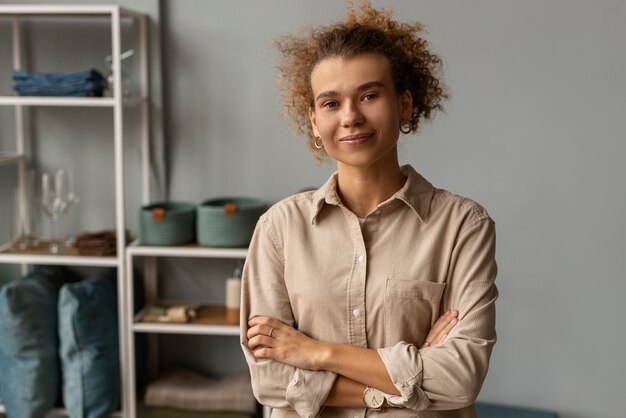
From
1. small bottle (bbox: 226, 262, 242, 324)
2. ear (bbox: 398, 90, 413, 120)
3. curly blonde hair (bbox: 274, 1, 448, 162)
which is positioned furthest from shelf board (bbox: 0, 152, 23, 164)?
ear (bbox: 398, 90, 413, 120)

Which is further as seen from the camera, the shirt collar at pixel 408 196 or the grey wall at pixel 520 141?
the grey wall at pixel 520 141

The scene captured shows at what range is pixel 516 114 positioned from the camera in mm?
3061

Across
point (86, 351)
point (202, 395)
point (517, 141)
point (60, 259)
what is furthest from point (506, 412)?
point (60, 259)

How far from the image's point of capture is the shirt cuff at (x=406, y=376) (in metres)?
1.50

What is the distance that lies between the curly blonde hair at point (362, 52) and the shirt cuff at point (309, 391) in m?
0.44

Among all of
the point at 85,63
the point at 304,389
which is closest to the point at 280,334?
the point at 304,389

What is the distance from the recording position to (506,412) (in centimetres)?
314

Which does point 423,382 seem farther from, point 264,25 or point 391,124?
point 264,25

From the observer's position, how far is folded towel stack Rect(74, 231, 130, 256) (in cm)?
319

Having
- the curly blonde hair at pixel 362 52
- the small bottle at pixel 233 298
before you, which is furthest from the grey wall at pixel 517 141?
the curly blonde hair at pixel 362 52

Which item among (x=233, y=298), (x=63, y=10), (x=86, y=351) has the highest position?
(x=63, y=10)

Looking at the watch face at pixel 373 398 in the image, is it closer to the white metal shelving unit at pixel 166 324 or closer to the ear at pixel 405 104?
the ear at pixel 405 104

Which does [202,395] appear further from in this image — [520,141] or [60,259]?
[520,141]

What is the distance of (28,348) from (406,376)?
2.00 m
